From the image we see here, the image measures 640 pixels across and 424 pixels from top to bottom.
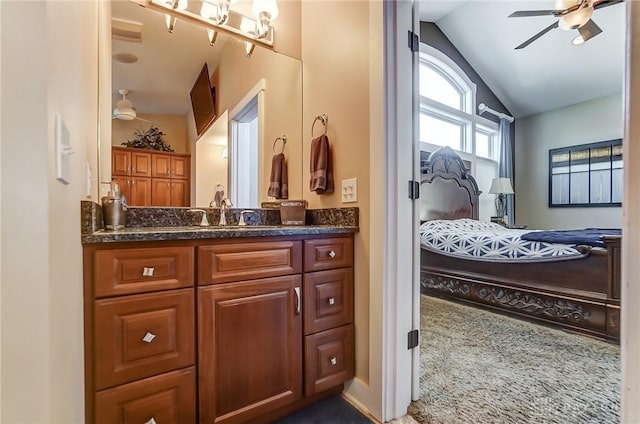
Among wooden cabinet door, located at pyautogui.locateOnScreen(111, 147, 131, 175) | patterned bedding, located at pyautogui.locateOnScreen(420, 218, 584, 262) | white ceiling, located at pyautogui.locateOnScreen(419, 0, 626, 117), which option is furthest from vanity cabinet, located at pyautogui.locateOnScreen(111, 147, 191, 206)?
white ceiling, located at pyautogui.locateOnScreen(419, 0, 626, 117)

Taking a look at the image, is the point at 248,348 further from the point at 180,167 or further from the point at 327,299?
the point at 180,167

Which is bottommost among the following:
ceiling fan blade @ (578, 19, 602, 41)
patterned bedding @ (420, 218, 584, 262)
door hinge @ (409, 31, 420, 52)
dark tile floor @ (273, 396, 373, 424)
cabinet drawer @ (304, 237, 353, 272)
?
dark tile floor @ (273, 396, 373, 424)

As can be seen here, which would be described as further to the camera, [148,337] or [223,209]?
[223,209]

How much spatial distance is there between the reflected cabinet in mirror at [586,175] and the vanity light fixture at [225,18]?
573cm

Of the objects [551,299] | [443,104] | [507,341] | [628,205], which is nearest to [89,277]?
[628,205]

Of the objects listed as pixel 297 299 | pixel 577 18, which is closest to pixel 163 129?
pixel 297 299

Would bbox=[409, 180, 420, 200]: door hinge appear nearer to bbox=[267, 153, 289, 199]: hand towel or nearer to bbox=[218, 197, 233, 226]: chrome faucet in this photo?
bbox=[267, 153, 289, 199]: hand towel

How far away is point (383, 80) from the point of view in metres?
Answer: 1.39

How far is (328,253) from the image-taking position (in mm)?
1498

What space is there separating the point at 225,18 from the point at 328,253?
4.92 feet

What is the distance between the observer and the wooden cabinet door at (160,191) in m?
1.63

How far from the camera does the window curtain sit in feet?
19.4

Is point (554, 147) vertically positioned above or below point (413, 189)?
above

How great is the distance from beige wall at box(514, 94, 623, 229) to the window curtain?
1.10ft
